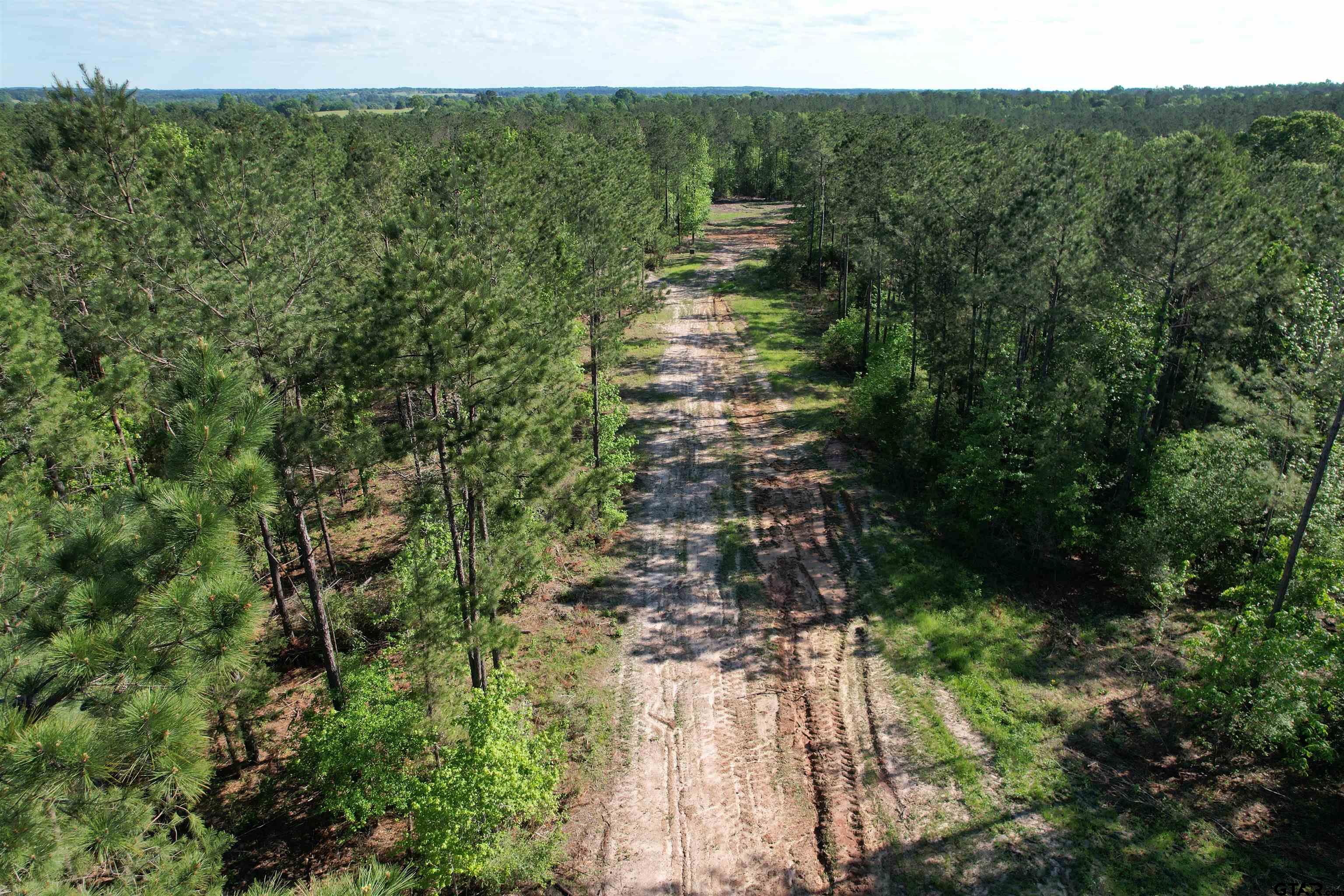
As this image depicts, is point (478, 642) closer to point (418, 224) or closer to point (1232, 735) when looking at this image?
point (418, 224)

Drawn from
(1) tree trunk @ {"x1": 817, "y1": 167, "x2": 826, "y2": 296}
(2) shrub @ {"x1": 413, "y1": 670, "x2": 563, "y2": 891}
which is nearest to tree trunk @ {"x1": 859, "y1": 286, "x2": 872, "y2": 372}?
(1) tree trunk @ {"x1": 817, "y1": 167, "x2": 826, "y2": 296}

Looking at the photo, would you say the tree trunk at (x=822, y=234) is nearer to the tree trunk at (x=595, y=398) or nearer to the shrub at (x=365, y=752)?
the tree trunk at (x=595, y=398)

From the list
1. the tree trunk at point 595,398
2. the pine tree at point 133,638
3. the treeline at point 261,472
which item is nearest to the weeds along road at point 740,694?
the treeline at point 261,472

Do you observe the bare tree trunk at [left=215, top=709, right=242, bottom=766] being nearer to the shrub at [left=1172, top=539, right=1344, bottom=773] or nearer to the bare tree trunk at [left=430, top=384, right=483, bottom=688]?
the bare tree trunk at [left=430, top=384, right=483, bottom=688]

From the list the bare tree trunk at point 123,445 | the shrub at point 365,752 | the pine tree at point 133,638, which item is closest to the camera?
the pine tree at point 133,638

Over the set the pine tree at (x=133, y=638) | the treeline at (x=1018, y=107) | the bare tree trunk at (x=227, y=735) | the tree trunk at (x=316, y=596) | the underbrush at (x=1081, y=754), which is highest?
the treeline at (x=1018, y=107)

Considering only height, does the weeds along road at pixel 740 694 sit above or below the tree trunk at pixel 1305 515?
below
